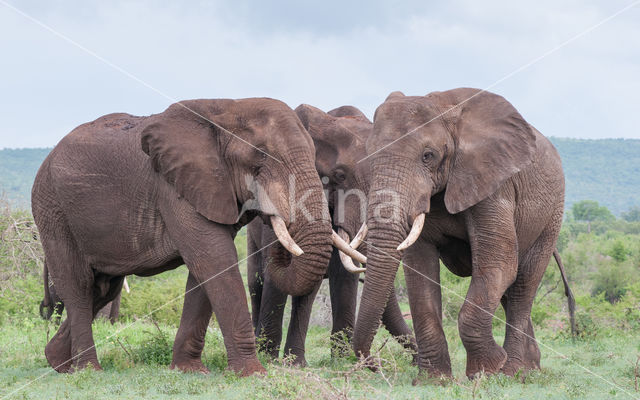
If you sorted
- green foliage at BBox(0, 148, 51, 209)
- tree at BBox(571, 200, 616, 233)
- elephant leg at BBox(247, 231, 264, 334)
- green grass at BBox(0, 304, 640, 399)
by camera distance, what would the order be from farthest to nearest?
green foliage at BBox(0, 148, 51, 209), tree at BBox(571, 200, 616, 233), elephant leg at BBox(247, 231, 264, 334), green grass at BBox(0, 304, 640, 399)

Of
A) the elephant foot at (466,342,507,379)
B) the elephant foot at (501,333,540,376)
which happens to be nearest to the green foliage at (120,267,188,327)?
the elephant foot at (501,333,540,376)

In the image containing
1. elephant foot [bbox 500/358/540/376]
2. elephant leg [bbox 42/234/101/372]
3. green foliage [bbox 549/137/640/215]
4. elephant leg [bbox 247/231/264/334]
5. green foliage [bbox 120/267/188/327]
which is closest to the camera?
elephant foot [bbox 500/358/540/376]

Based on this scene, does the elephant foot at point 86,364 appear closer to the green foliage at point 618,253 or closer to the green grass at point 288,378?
the green grass at point 288,378

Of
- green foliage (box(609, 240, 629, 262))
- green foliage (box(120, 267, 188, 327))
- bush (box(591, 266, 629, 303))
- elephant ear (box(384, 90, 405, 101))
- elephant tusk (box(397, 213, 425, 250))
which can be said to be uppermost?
elephant ear (box(384, 90, 405, 101))

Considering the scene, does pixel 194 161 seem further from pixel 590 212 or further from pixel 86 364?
pixel 590 212

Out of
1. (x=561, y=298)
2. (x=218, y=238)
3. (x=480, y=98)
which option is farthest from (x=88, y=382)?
(x=561, y=298)

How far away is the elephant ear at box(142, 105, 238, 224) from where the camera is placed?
22.9 feet

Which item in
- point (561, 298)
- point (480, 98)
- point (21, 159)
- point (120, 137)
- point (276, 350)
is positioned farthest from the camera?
point (21, 159)

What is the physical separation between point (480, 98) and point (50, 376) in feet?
15.4

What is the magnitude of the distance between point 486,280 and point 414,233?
30.2 inches

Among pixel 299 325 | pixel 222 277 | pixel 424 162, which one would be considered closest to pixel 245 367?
pixel 222 277

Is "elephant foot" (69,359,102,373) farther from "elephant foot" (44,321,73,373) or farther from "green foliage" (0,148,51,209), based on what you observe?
"green foliage" (0,148,51,209)

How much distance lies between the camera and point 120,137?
784 cm

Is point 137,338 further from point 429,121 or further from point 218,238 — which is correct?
point 429,121
